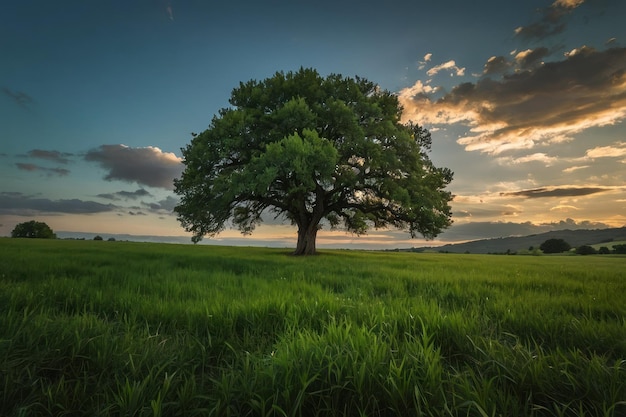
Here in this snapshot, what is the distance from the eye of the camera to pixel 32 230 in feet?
280

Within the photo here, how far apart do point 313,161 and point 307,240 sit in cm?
965

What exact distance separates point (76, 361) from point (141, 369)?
26.1 inches

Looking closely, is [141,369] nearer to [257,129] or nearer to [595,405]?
[595,405]

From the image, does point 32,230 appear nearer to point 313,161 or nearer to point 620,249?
point 313,161

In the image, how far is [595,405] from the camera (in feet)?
6.89

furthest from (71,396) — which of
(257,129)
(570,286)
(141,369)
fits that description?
(257,129)

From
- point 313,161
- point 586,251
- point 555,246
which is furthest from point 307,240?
point 555,246

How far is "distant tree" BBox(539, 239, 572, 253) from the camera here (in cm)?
6889

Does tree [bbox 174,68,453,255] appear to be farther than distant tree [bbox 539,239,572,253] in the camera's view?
No

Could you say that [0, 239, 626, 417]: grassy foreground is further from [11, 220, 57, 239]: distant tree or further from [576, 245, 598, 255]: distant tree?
[11, 220, 57, 239]: distant tree

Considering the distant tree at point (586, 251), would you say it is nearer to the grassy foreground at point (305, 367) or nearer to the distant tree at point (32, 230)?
the grassy foreground at point (305, 367)

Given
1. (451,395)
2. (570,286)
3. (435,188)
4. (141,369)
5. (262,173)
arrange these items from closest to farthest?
(451,395)
(141,369)
(570,286)
(262,173)
(435,188)

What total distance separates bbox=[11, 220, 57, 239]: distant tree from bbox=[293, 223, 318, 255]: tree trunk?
8748cm

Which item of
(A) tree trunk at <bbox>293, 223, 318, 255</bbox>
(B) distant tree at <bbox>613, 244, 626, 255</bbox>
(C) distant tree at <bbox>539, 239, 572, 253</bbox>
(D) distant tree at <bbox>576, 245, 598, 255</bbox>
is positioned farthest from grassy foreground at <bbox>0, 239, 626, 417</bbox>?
(C) distant tree at <bbox>539, 239, 572, 253</bbox>
